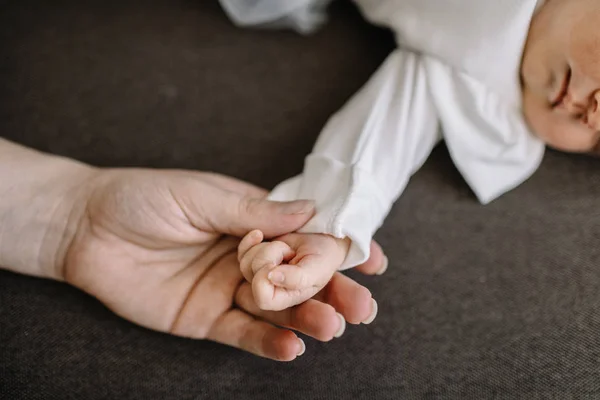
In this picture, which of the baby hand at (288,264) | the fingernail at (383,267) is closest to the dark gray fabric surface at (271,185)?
the fingernail at (383,267)

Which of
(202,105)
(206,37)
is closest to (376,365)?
(202,105)

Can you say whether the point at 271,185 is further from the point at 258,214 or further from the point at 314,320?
the point at 314,320

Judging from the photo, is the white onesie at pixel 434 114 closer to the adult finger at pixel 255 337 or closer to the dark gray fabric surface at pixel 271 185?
the dark gray fabric surface at pixel 271 185

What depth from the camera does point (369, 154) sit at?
73 cm

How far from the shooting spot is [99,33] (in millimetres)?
894

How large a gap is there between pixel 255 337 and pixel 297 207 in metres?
0.16

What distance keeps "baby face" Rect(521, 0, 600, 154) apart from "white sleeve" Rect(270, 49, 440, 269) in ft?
0.45

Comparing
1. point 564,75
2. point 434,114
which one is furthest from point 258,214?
point 564,75

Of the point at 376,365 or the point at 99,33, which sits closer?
the point at 376,365

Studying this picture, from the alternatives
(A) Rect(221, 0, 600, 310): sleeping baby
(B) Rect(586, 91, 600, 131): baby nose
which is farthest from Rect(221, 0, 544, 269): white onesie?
(B) Rect(586, 91, 600, 131): baby nose

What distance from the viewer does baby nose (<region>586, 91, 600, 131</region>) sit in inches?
26.0

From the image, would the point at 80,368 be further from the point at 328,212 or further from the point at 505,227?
the point at 505,227

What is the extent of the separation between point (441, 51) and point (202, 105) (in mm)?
359

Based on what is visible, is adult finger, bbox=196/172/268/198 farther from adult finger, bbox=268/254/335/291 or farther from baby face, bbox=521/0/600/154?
baby face, bbox=521/0/600/154
